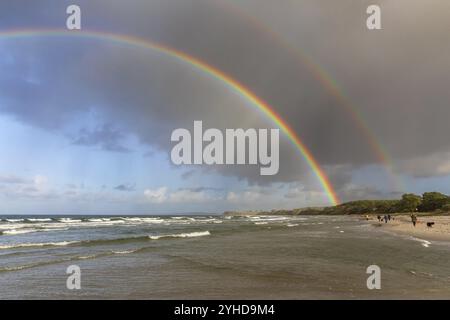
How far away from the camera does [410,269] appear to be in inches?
634

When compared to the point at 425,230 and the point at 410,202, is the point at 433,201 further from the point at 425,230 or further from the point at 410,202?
the point at 425,230

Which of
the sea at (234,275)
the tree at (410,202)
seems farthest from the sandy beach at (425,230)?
the tree at (410,202)

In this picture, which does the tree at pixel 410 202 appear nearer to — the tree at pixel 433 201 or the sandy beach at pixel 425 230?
the tree at pixel 433 201

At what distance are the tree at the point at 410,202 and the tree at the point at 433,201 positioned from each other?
151 centimetres

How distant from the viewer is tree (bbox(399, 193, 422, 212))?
10912 cm

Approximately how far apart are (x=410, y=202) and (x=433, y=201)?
381 inches

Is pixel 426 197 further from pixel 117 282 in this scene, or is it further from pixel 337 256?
pixel 117 282

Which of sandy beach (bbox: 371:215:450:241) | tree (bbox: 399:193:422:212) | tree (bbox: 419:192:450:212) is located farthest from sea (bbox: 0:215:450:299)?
tree (bbox: 399:193:422:212)

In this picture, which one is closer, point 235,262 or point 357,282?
point 357,282

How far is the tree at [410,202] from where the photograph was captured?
4296 inches

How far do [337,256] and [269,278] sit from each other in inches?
314

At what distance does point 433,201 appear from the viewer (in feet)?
337

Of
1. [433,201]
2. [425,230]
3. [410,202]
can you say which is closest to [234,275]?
[425,230]
